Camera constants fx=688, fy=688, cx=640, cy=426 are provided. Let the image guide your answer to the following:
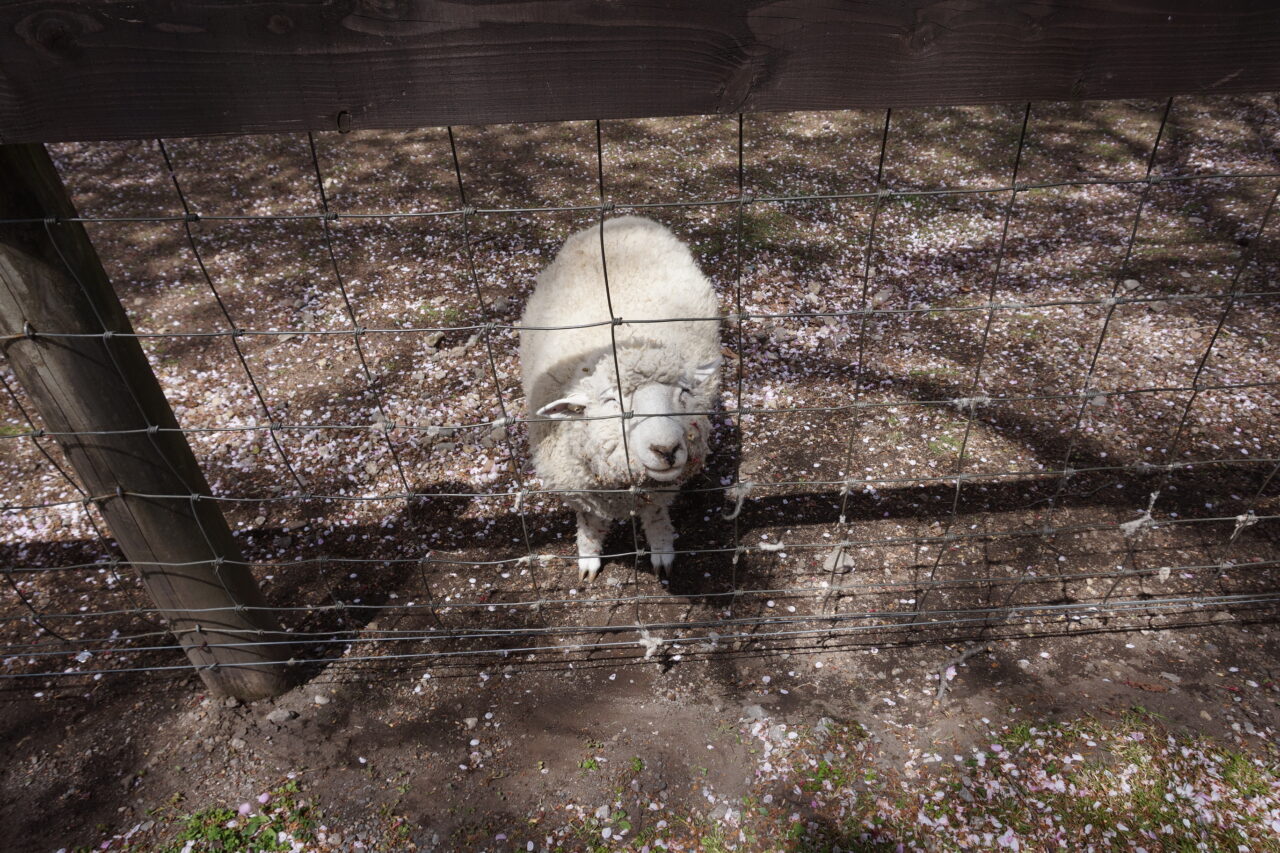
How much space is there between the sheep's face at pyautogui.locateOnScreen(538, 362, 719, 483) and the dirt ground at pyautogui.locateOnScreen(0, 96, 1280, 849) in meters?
0.37

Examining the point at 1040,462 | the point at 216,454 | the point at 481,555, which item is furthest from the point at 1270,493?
the point at 216,454

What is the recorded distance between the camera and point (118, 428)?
2.45 m

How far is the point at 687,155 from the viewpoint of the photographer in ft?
24.9

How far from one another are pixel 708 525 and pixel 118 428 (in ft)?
8.89

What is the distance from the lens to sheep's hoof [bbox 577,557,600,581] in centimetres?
361

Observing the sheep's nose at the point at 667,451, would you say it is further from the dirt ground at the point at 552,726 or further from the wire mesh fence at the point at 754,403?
the dirt ground at the point at 552,726

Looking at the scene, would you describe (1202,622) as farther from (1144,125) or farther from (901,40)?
(1144,125)

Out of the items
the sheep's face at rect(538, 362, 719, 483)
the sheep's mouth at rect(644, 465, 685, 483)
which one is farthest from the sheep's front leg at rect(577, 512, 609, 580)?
the sheep's mouth at rect(644, 465, 685, 483)

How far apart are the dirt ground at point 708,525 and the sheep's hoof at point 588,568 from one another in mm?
65

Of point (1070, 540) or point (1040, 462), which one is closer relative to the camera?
point (1070, 540)

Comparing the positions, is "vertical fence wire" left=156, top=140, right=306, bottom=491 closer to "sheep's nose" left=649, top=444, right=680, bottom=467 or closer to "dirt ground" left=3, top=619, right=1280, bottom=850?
"dirt ground" left=3, top=619, right=1280, bottom=850

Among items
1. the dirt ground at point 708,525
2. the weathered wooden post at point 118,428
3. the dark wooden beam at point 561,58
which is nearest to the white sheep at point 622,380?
the dirt ground at point 708,525

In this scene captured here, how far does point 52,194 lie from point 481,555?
236cm

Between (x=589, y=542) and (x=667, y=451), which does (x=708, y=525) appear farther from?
(x=667, y=451)
